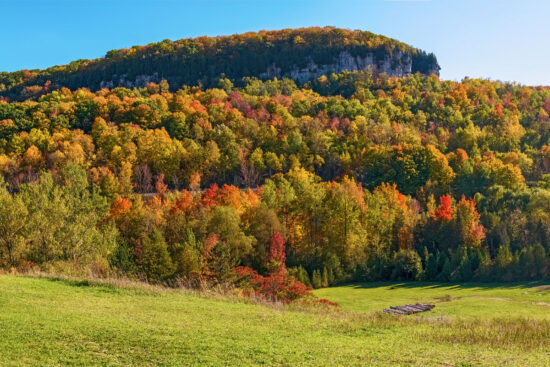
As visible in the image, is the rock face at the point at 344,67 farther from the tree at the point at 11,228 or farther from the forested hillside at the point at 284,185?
the tree at the point at 11,228

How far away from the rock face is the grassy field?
16938 centimetres

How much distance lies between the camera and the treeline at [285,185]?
46.5 metres

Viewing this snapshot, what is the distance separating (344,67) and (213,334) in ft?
593

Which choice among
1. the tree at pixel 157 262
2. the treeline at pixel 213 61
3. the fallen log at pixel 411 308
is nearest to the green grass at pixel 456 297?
the fallen log at pixel 411 308

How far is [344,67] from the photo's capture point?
609 ft

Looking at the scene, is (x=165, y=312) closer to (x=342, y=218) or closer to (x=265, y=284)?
(x=265, y=284)

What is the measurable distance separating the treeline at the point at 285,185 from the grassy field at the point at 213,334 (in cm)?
1406

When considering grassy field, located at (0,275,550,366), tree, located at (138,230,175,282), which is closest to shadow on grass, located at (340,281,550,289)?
→ tree, located at (138,230,175,282)

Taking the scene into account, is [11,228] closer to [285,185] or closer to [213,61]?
[285,185]

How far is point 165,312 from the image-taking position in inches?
760

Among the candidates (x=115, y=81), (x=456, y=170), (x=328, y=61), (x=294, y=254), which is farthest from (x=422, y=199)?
(x=115, y=81)

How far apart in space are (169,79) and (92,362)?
180 metres

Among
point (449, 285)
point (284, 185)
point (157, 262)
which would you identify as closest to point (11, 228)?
point (157, 262)

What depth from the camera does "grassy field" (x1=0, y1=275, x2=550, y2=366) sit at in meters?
13.8
